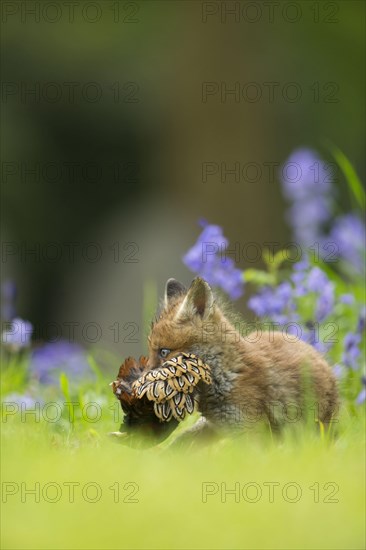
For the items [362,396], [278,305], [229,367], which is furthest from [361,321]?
[229,367]

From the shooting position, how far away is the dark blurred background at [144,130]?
9.67 metres

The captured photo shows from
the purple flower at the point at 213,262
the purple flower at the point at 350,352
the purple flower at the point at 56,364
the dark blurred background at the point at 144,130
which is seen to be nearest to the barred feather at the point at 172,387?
the purple flower at the point at 213,262

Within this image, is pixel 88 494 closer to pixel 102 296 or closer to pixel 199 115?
pixel 199 115

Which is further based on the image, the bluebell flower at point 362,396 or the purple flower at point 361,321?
the purple flower at point 361,321

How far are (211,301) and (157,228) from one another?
835cm

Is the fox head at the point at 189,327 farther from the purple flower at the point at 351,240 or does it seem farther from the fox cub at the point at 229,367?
the purple flower at the point at 351,240

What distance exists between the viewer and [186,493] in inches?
109

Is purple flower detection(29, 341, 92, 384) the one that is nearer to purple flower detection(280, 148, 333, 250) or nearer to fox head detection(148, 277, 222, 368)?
purple flower detection(280, 148, 333, 250)

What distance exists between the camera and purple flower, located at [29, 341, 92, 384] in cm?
576

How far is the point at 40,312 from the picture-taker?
42.8 feet

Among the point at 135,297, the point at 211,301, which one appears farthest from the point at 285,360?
the point at 135,297

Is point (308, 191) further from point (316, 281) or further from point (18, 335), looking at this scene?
point (18, 335)

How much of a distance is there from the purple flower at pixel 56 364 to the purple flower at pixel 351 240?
1.78m

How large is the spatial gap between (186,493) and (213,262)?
2.06 metres
